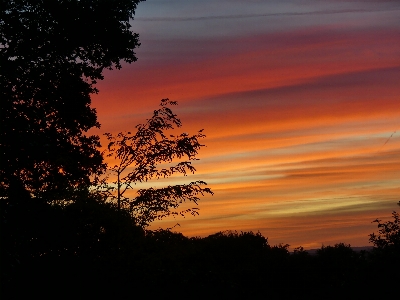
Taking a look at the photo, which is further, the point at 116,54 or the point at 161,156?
the point at 161,156

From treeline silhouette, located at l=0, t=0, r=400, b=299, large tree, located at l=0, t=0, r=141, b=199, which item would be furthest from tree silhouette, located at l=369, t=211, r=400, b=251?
large tree, located at l=0, t=0, r=141, b=199

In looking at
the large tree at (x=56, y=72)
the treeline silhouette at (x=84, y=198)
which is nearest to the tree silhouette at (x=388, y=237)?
the treeline silhouette at (x=84, y=198)

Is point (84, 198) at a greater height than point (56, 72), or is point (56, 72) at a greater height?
Answer: point (56, 72)

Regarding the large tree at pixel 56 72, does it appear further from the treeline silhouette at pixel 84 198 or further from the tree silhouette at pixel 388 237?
the tree silhouette at pixel 388 237

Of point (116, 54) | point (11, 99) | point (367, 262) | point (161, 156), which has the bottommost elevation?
point (367, 262)

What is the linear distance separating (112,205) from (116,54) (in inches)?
277

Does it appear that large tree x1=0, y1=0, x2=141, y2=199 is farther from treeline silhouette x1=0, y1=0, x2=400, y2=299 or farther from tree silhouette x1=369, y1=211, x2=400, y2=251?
tree silhouette x1=369, y1=211, x2=400, y2=251

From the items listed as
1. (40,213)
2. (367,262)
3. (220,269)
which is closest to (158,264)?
(220,269)

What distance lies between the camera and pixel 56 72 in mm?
23766

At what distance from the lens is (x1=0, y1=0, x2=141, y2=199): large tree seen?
22.2m

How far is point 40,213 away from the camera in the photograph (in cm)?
2116

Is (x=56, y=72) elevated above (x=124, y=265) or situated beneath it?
elevated above

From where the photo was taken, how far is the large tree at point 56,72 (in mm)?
22234

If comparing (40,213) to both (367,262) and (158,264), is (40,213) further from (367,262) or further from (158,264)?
(367,262)
